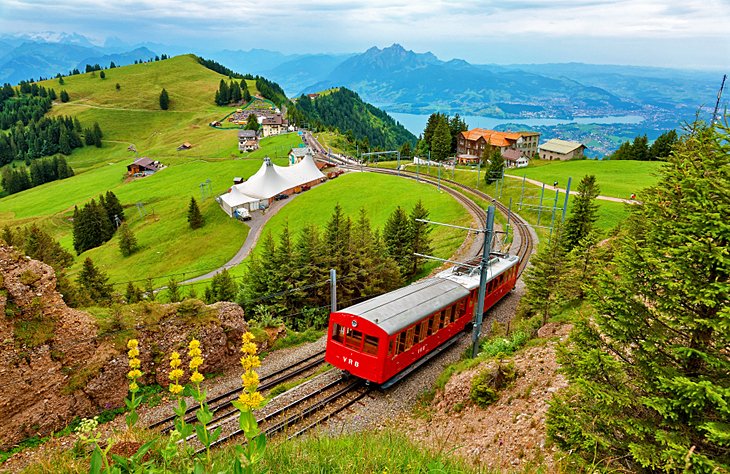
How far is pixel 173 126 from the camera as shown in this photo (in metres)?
165

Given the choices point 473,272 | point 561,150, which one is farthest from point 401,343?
point 561,150

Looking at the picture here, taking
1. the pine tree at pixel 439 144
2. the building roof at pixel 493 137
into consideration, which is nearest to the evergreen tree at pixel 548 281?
the pine tree at pixel 439 144

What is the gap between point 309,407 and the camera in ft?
51.8

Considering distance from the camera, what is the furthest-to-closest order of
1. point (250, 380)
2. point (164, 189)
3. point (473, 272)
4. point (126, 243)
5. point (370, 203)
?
point (164, 189) < point (370, 203) < point (126, 243) < point (473, 272) < point (250, 380)

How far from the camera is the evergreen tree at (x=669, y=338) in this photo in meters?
5.93

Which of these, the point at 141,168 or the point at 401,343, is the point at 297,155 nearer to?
the point at 141,168

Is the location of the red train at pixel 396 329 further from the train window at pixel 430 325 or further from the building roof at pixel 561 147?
the building roof at pixel 561 147

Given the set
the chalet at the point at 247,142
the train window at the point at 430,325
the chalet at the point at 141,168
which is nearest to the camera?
the train window at the point at 430,325

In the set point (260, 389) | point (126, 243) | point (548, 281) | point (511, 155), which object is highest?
point (548, 281)

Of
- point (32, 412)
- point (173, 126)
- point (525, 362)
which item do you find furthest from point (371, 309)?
point (173, 126)

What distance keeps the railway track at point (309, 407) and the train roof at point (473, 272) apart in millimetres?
7454

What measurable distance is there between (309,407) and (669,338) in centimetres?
1260

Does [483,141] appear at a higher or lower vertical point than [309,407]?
higher

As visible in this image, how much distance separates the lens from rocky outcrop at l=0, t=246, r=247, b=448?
1370cm
